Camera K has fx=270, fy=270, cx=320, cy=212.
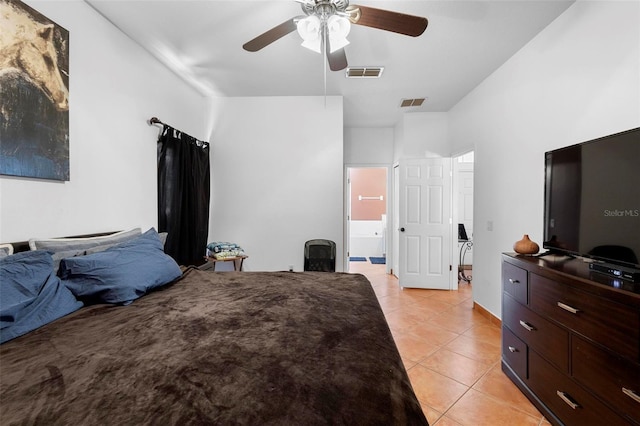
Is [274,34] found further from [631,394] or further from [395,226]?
[395,226]

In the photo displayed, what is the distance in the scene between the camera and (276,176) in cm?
374

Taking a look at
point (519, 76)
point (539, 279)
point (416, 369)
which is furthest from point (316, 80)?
point (416, 369)

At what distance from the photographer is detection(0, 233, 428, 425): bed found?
68cm

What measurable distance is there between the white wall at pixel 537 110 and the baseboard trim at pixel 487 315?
0.06 m

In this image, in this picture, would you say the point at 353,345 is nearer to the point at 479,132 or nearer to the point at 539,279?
the point at 539,279

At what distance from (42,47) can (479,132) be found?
399cm

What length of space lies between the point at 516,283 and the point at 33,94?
3342 mm

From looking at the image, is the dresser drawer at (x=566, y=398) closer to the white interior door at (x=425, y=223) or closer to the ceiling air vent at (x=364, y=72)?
the white interior door at (x=425, y=223)

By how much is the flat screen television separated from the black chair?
2108mm

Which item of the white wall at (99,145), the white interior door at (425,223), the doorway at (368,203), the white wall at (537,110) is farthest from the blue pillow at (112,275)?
the doorway at (368,203)

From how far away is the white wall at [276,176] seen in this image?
3695mm

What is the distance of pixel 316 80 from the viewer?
3.21 m

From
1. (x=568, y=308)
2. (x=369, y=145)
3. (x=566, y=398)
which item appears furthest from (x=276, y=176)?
(x=566, y=398)

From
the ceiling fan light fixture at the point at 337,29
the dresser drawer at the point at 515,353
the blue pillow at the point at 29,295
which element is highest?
the ceiling fan light fixture at the point at 337,29
